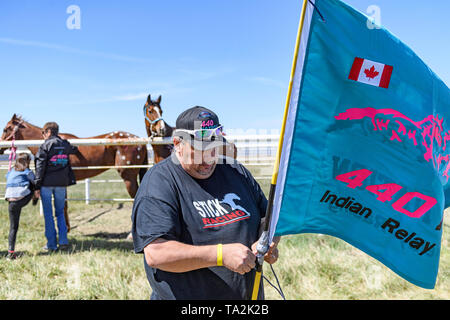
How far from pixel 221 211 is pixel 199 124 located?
0.52 m

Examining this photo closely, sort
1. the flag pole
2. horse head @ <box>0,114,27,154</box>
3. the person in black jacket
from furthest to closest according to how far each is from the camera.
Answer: horse head @ <box>0,114,27,154</box>
the person in black jacket
the flag pole

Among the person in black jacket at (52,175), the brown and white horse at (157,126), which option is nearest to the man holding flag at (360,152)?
the brown and white horse at (157,126)

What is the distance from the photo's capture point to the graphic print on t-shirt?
1849mm

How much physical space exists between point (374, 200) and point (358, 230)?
0.20 metres

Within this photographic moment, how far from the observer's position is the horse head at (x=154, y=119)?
6492 millimetres

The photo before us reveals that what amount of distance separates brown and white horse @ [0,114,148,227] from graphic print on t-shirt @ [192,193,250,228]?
233 inches

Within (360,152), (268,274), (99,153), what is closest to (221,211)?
(360,152)

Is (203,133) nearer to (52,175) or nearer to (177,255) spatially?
(177,255)

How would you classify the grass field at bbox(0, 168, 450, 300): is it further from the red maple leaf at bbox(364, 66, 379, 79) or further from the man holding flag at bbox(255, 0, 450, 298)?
the red maple leaf at bbox(364, 66, 379, 79)

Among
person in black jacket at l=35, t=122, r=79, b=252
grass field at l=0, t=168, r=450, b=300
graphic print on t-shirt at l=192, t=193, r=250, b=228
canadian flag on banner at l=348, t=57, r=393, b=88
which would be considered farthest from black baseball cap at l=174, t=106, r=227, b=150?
person in black jacket at l=35, t=122, r=79, b=252

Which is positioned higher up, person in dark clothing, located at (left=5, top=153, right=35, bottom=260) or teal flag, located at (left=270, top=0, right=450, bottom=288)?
teal flag, located at (left=270, top=0, right=450, bottom=288)

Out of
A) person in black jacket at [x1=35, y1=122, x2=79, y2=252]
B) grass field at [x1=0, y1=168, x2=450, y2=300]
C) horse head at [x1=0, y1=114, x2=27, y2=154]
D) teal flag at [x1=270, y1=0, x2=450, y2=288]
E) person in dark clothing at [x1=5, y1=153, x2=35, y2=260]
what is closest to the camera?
→ teal flag at [x1=270, y1=0, x2=450, y2=288]

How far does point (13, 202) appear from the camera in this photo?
5281 mm

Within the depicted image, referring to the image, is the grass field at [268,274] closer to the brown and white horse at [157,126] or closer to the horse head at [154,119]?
the brown and white horse at [157,126]
